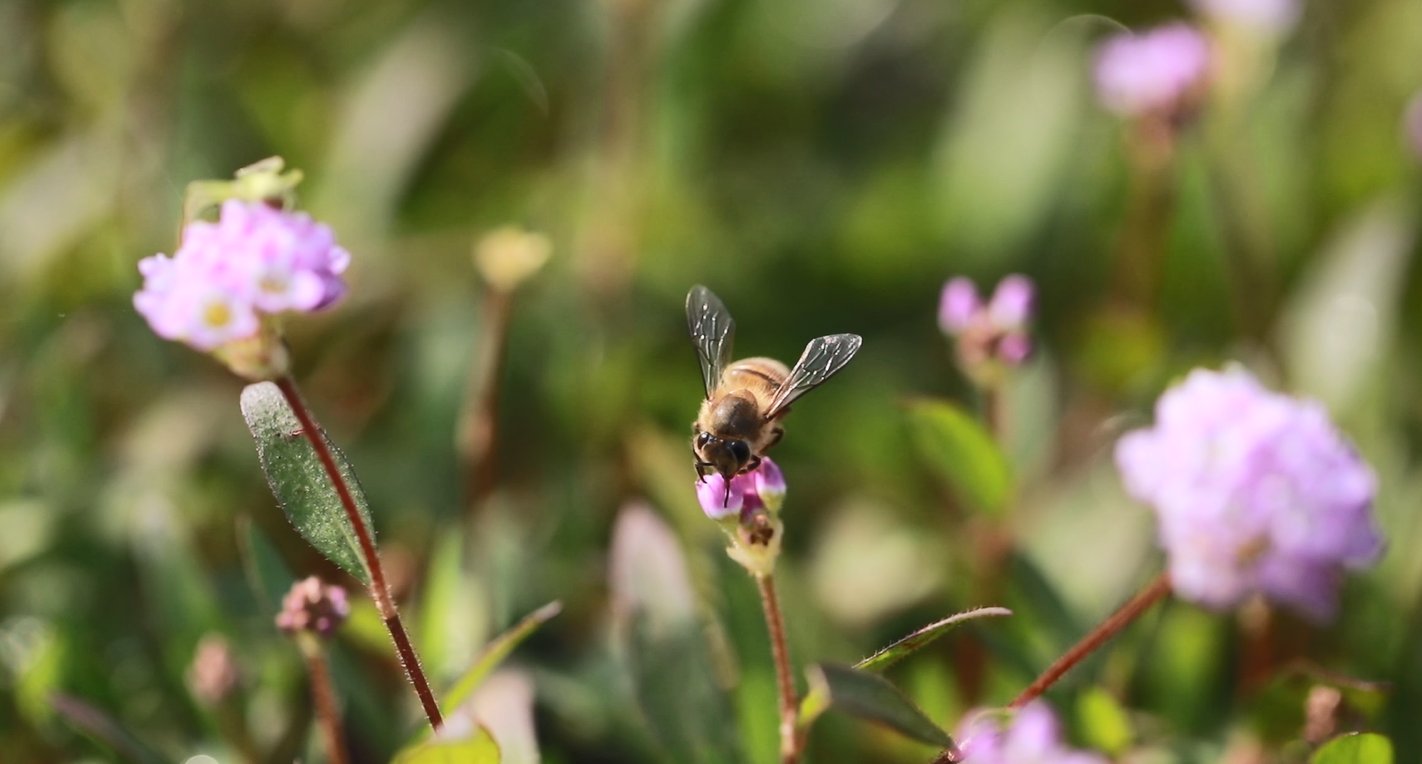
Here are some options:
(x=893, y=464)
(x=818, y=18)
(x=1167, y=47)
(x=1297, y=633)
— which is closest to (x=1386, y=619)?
(x=1297, y=633)

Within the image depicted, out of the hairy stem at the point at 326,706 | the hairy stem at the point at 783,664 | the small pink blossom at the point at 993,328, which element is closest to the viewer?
the hairy stem at the point at 783,664

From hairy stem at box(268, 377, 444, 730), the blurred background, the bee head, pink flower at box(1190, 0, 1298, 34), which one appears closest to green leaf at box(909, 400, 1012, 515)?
the blurred background

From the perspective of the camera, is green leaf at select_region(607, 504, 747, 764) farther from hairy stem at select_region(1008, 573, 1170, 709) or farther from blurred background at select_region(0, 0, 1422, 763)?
hairy stem at select_region(1008, 573, 1170, 709)

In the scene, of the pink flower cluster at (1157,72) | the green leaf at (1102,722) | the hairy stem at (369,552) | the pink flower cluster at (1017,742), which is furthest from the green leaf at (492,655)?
the pink flower cluster at (1157,72)

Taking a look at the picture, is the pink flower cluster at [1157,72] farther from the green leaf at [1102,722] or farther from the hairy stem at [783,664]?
the hairy stem at [783,664]

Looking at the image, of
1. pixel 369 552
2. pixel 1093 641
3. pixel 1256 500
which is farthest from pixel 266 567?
pixel 1256 500

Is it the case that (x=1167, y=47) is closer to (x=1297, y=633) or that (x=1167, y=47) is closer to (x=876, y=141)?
(x=876, y=141)

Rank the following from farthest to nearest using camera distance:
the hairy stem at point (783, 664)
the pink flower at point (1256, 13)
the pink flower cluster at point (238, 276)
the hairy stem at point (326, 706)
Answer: the pink flower at point (1256, 13), the hairy stem at point (326, 706), the hairy stem at point (783, 664), the pink flower cluster at point (238, 276)
